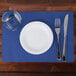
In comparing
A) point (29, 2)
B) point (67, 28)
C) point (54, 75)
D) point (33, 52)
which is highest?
point (29, 2)

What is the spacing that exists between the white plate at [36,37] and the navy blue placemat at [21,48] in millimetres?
22

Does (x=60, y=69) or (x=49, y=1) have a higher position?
(x=49, y=1)

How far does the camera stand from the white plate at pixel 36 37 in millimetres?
1073

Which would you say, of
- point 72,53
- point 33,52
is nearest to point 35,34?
point 33,52

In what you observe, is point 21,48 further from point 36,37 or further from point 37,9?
point 37,9

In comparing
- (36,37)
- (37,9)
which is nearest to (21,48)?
(36,37)

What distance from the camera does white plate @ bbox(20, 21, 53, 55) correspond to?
3.52 feet

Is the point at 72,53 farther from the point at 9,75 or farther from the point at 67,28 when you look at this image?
the point at 9,75

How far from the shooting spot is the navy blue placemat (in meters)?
1.08

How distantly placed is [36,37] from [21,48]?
0.28ft

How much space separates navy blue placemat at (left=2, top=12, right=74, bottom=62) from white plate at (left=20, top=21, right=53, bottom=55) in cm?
2

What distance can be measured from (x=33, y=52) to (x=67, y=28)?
0.62ft

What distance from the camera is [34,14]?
43.7 inches

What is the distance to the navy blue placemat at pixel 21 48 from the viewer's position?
1.08 metres
